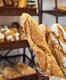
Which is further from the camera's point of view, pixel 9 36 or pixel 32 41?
pixel 9 36

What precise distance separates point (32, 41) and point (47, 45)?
9 centimetres

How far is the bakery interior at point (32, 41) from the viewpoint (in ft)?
1.90

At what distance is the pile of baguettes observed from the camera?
553mm

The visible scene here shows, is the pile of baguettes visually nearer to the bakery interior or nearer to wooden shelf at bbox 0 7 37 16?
the bakery interior

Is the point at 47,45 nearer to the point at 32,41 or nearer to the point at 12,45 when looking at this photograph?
the point at 32,41

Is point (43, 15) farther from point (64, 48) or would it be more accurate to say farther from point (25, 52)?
point (64, 48)

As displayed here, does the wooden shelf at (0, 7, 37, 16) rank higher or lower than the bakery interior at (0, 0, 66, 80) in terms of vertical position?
higher

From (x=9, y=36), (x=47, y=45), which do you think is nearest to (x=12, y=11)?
(x=9, y=36)

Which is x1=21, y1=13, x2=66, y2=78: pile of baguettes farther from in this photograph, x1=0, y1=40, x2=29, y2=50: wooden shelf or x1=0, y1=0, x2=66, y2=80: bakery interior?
x1=0, y1=40, x2=29, y2=50: wooden shelf

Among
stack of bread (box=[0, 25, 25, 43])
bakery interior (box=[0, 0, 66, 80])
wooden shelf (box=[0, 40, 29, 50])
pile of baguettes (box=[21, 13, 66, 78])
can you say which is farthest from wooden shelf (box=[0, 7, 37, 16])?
pile of baguettes (box=[21, 13, 66, 78])

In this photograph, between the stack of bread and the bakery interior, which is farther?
the stack of bread

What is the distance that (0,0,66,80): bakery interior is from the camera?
1.90ft

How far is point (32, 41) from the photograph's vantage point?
559 mm

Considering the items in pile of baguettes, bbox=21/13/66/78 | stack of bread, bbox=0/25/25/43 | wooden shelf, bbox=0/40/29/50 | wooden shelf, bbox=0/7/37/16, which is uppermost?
wooden shelf, bbox=0/7/37/16
